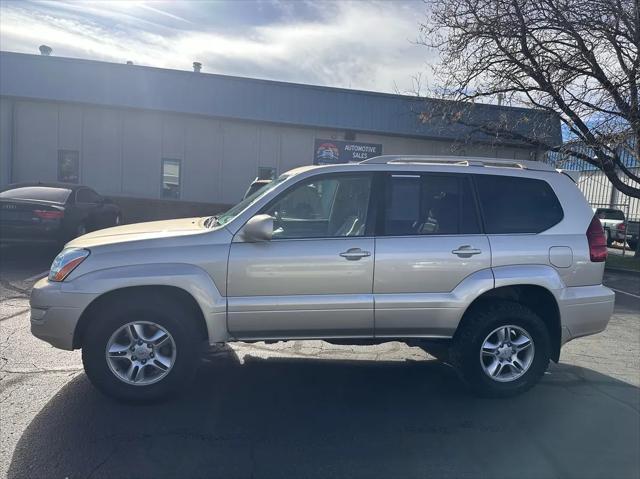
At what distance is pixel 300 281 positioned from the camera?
4.20 metres

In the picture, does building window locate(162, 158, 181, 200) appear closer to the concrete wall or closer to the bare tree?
the concrete wall

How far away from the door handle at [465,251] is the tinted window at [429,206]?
0.15 meters

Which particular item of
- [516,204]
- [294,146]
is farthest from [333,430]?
[294,146]

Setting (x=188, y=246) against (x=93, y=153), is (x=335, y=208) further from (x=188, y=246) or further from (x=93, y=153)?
(x=93, y=153)

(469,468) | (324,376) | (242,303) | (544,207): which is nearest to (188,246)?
(242,303)

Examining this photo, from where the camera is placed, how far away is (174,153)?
64.0 ft

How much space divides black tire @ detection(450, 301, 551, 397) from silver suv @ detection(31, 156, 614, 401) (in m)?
0.01

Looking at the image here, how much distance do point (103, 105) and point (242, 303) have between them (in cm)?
1661

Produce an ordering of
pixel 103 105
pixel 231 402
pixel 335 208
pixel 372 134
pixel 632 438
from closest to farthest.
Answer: pixel 632 438 → pixel 231 402 → pixel 335 208 → pixel 103 105 → pixel 372 134

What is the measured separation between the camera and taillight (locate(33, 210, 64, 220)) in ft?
32.9

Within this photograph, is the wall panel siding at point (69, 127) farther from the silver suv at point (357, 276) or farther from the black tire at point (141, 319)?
the black tire at point (141, 319)

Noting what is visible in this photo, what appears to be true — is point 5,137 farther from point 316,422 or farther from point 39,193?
point 316,422

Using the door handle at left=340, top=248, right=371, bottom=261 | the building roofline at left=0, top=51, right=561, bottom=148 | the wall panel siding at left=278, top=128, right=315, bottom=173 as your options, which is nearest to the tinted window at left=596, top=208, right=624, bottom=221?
the building roofline at left=0, top=51, right=561, bottom=148

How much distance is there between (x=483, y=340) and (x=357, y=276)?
1.25 m
